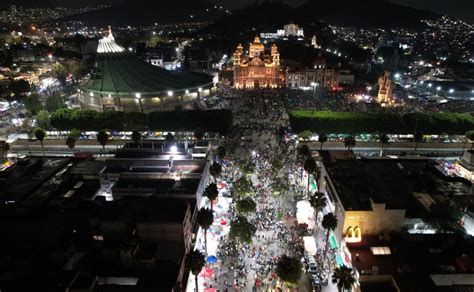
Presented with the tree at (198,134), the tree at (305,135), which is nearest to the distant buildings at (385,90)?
the tree at (305,135)

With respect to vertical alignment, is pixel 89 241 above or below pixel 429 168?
below

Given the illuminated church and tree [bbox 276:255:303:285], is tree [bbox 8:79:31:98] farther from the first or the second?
tree [bbox 276:255:303:285]

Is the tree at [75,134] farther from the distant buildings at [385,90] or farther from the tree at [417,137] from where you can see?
the distant buildings at [385,90]

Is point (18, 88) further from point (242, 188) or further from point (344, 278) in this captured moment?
point (344, 278)

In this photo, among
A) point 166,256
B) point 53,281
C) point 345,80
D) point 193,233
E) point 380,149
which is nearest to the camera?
point 53,281

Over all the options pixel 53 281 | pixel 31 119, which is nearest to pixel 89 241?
pixel 53 281

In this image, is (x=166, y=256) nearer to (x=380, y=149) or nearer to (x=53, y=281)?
(x=53, y=281)

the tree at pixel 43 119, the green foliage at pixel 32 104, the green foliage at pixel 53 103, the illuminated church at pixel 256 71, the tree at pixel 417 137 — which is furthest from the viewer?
the illuminated church at pixel 256 71
